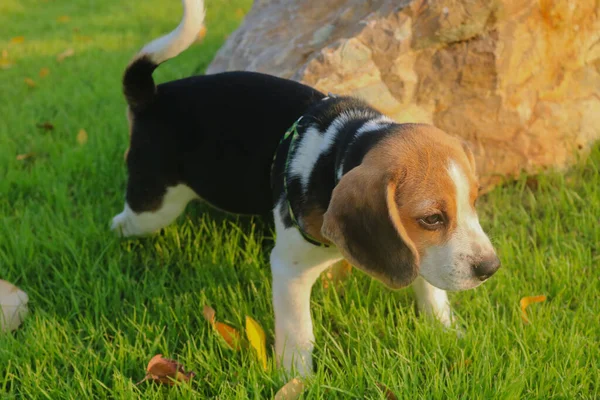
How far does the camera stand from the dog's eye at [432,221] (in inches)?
86.0

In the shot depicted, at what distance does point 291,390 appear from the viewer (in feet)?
7.96

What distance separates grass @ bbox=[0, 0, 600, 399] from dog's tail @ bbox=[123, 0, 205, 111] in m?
0.84

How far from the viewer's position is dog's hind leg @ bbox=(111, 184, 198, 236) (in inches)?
129

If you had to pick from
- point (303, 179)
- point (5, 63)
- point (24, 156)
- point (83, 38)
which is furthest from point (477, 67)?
point (83, 38)

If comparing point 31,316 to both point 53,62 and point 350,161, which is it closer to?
point 350,161

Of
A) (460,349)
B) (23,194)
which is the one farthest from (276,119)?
(23,194)

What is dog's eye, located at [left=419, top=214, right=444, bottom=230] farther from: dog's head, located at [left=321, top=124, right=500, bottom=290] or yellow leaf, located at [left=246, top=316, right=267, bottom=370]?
yellow leaf, located at [left=246, top=316, right=267, bottom=370]

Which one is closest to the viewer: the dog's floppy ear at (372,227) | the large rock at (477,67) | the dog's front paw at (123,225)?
the dog's floppy ear at (372,227)

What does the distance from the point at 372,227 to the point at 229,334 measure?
0.98 m

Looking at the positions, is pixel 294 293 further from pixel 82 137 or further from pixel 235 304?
pixel 82 137

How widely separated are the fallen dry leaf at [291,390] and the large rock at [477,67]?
6.33ft

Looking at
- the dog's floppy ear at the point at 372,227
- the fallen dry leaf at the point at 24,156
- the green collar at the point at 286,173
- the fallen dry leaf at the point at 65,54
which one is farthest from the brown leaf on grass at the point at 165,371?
the fallen dry leaf at the point at 65,54

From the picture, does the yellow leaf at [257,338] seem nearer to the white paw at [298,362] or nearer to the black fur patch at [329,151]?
the white paw at [298,362]

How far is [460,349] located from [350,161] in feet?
3.09
